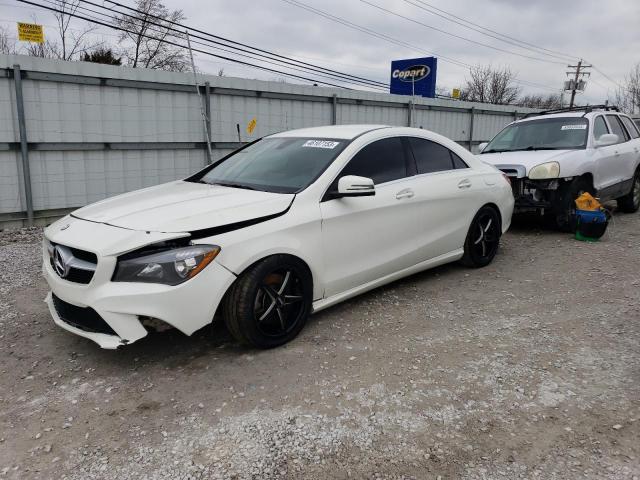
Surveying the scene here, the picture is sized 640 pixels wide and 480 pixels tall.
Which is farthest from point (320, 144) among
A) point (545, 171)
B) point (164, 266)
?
point (545, 171)

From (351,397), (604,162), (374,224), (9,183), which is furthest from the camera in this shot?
(604,162)

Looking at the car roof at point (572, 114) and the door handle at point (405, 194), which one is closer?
the door handle at point (405, 194)

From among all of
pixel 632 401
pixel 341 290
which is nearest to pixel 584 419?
pixel 632 401

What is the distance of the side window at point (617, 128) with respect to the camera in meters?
8.37

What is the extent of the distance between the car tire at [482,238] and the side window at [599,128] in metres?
3.31

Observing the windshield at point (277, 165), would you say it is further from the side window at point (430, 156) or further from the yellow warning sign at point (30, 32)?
the yellow warning sign at point (30, 32)

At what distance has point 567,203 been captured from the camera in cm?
705

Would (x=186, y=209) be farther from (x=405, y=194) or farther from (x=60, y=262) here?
(x=405, y=194)

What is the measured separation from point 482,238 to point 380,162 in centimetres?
185

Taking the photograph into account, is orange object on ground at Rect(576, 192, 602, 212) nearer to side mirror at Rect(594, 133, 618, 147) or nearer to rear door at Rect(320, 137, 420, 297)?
side mirror at Rect(594, 133, 618, 147)

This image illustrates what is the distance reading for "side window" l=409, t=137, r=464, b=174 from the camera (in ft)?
15.8

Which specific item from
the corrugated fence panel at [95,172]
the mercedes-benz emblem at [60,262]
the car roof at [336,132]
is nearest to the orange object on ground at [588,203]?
the car roof at [336,132]

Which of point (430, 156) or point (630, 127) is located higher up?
point (630, 127)

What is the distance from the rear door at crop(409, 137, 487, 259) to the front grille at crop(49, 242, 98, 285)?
9.09ft
